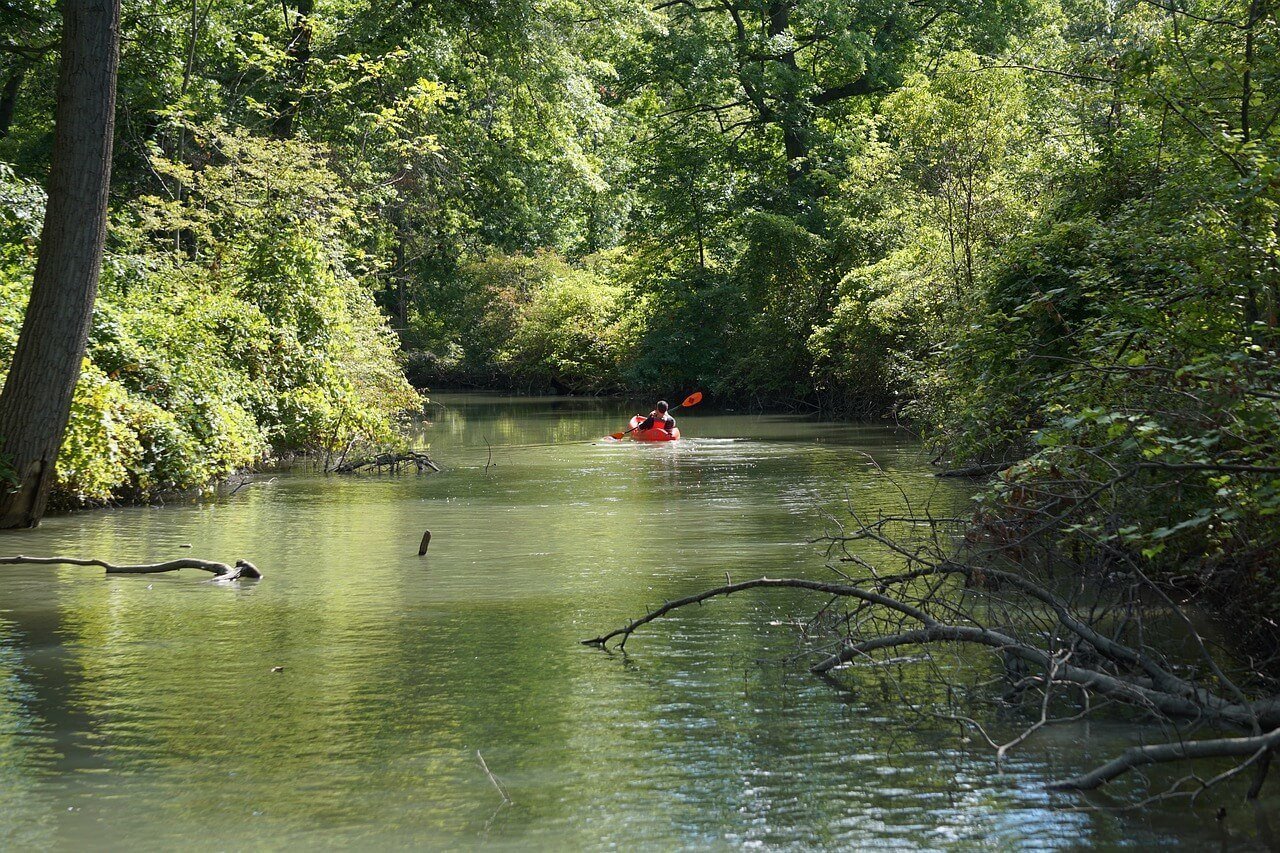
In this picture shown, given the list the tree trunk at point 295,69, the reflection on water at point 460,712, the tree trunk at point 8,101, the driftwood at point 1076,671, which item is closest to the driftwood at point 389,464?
the reflection on water at point 460,712

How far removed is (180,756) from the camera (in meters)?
6.67

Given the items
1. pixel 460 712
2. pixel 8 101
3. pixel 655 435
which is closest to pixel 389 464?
pixel 655 435

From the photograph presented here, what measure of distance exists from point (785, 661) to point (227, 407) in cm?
1317

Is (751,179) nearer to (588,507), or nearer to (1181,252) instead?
(588,507)

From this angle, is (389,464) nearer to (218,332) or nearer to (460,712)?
(218,332)

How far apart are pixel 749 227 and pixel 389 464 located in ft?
59.8

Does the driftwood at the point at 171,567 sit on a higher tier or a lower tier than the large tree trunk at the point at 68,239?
lower

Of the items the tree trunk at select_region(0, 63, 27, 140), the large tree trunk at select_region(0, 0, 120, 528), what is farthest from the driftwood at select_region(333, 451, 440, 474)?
the tree trunk at select_region(0, 63, 27, 140)

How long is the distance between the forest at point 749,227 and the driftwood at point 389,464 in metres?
1.24

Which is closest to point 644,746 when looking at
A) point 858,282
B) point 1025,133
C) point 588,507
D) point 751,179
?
point 588,507

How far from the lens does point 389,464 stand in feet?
73.6

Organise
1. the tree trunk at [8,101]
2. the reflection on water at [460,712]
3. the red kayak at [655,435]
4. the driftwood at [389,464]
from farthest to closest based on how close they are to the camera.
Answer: the tree trunk at [8,101] < the red kayak at [655,435] < the driftwood at [389,464] < the reflection on water at [460,712]

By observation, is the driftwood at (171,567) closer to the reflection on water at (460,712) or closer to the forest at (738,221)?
the reflection on water at (460,712)

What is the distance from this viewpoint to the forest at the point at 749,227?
848 cm
